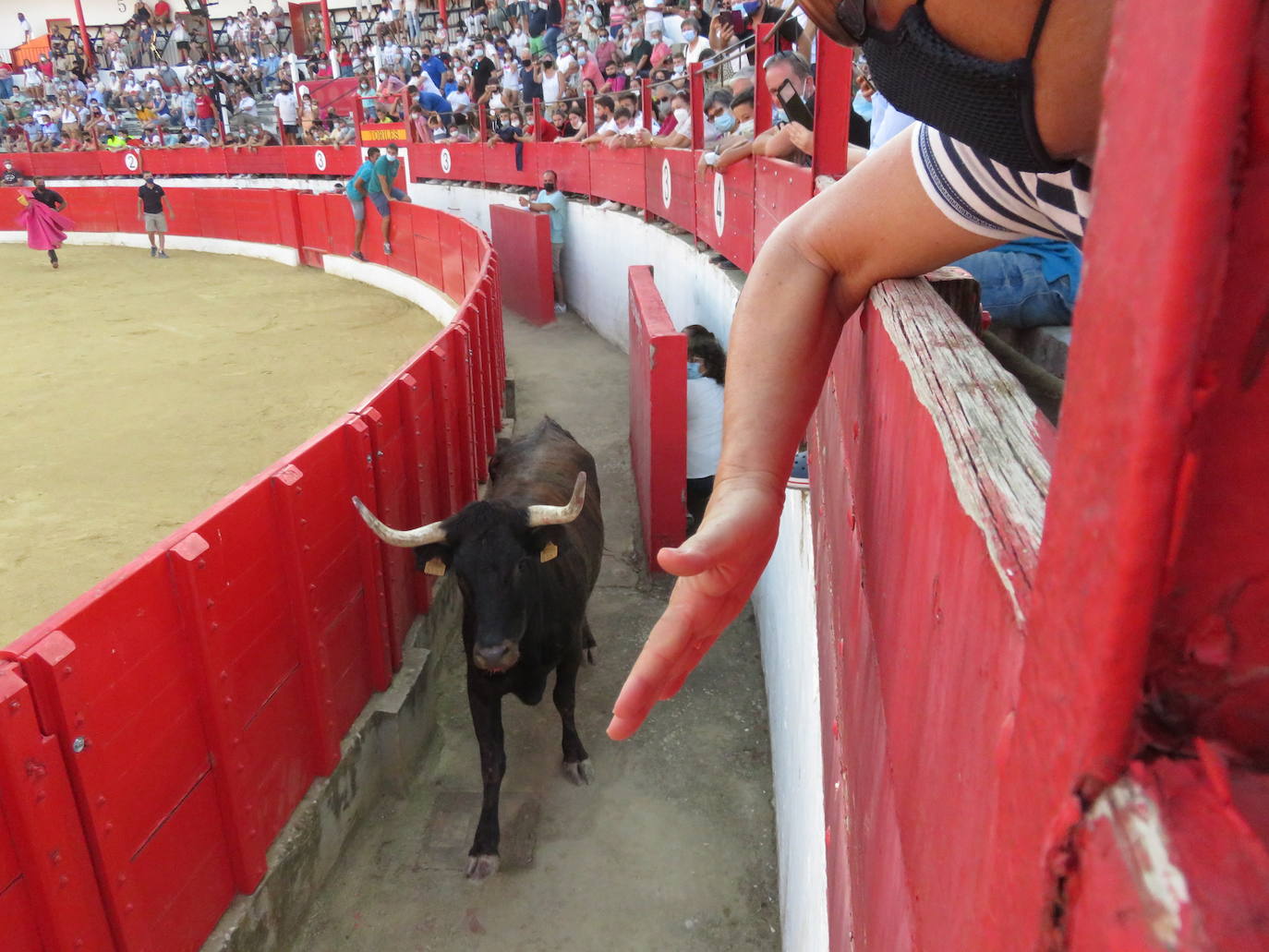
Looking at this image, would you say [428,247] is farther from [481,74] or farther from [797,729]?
[797,729]

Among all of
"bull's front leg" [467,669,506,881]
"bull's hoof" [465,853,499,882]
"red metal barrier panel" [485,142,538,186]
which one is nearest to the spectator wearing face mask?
"red metal barrier panel" [485,142,538,186]

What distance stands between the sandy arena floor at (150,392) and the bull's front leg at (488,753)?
226 cm

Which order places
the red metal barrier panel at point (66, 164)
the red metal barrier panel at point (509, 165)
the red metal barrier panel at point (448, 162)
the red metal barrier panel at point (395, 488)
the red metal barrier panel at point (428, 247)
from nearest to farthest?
the red metal barrier panel at point (395, 488) → the red metal barrier panel at point (428, 247) → the red metal barrier panel at point (509, 165) → the red metal barrier panel at point (448, 162) → the red metal barrier panel at point (66, 164)

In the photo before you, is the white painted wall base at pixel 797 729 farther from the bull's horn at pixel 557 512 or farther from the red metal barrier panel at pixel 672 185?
the red metal barrier panel at pixel 672 185

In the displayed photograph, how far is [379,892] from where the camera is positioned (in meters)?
3.18

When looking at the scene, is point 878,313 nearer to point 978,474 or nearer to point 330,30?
point 978,474

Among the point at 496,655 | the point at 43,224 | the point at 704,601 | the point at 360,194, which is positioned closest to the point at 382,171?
the point at 360,194

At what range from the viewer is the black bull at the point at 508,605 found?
3.31 metres

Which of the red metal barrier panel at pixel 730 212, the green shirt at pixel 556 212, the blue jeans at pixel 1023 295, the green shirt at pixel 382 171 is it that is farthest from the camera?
the green shirt at pixel 382 171

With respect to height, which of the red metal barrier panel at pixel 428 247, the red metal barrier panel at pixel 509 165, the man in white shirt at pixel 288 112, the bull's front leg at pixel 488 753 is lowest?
the bull's front leg at pixel 488 753

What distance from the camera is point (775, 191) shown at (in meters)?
4.78

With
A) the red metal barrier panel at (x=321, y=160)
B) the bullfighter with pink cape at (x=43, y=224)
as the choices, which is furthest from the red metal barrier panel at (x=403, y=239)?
the red metal barrier panel at (x=321, y=160)

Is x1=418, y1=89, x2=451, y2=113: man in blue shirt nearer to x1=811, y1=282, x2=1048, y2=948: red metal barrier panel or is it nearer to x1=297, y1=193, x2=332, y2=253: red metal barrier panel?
x1=297, y1=193, x2=332, y2=253: red metal barrier panel

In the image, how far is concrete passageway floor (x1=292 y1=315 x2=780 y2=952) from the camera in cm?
303
